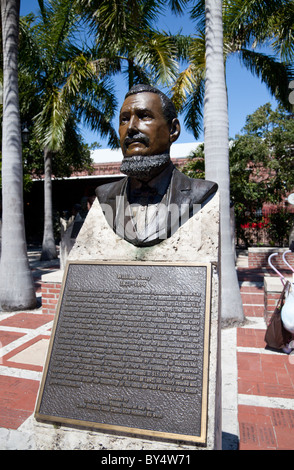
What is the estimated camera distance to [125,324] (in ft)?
6.76

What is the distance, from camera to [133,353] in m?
1.96

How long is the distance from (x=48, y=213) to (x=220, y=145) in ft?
30.7

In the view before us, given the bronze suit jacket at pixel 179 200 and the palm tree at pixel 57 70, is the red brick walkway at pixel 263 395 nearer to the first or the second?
the bronze suit jacket at pixel 179 200

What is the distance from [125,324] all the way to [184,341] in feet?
1.19

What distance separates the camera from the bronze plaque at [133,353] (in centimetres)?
180

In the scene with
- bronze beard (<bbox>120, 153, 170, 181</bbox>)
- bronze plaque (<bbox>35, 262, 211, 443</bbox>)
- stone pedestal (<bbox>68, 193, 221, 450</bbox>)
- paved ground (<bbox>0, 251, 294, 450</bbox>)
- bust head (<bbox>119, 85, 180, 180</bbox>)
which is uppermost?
bust head (<bbox>119, 85, 180, 180</bbox>)

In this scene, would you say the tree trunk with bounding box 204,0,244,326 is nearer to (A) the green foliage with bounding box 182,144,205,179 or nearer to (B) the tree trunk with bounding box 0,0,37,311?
(B) the tree trunk with bounding box 0,0,37,311

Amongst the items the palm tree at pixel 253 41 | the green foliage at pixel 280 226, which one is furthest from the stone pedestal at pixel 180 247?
the green foliage at pixel 280 226

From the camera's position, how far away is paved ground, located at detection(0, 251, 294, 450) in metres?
2.54

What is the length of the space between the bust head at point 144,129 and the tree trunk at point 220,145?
8.94ft

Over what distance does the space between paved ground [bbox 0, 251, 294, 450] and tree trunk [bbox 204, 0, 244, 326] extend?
474 mm

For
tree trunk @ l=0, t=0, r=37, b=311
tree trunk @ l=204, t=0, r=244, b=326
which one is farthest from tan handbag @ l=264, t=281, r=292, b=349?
tree trunk @ l=0, t=0, r=37, b=311
